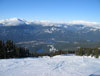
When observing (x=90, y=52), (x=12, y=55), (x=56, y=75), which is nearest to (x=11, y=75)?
(x=56, y=75)

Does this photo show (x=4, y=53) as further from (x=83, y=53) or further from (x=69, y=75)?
(x=83, y=53)

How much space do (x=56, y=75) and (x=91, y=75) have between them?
293 centimetres

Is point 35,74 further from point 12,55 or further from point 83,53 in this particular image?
point 83,53

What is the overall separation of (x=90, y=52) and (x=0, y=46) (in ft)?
127

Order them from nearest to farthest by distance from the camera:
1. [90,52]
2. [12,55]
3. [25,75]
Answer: [25,75] → [12,55] → [90,52]

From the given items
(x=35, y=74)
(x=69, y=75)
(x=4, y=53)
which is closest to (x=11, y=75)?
(x=35, y=74)

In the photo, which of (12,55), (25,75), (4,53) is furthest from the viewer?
(12,55)

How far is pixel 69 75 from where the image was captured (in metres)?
10.3

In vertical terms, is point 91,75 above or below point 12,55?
above

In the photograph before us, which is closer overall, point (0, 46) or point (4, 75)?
point (4, 75)

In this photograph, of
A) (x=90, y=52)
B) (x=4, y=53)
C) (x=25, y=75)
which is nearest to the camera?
(x=25, y=75)

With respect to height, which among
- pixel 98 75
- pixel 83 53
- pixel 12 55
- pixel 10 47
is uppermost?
pixel 98 75

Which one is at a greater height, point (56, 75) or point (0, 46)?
point (56, 75)

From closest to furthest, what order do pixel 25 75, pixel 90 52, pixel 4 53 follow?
pixel 25 75
pixel 4 53
pixel 90 52
